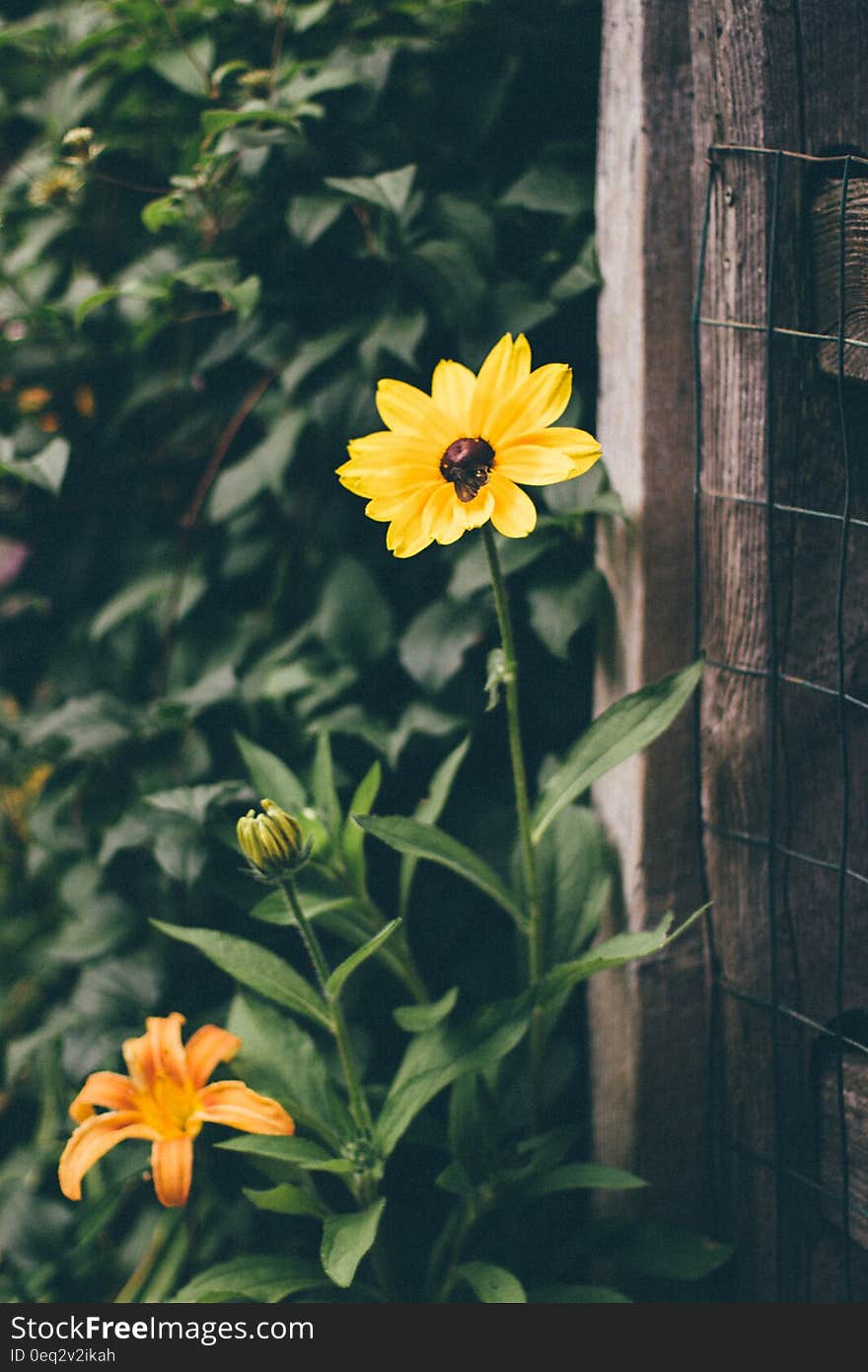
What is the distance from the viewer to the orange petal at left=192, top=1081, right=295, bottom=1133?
950 mm

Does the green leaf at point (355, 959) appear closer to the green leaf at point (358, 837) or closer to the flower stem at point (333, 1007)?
the flower stem at point (333, 1007)

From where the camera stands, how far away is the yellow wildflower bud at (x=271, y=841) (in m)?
0.88

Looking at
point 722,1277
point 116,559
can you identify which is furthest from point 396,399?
point 722,1277

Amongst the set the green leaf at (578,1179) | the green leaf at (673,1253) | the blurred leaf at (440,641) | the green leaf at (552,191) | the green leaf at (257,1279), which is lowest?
the green leaf at (673,1253)

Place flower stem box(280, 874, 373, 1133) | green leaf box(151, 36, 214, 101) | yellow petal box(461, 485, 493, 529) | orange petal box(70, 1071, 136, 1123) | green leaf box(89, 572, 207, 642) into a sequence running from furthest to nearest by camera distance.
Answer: green leaf box(89, 572, 207, 642) < green leaf box(151, 36, 214, 101) < orange petal box(70, 1071, 136, 1123) < flower stem box(280, 874, 373, 1133) < yellow petal box(461, 485, 493, 529)

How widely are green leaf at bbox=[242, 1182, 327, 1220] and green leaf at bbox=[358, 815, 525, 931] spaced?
0.32 m

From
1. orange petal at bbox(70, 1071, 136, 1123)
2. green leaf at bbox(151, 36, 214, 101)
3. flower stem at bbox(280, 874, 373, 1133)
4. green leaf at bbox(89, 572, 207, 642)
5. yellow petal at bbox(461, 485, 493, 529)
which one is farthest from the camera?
green leaf at bbox(89, 572, 207, 642)

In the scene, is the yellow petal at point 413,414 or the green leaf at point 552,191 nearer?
the yellow petal at point 413,414

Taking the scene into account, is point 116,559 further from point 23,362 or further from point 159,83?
point 159,83

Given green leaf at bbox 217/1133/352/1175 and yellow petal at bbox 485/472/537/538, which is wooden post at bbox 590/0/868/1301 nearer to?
yellow petal at bbox 485/472/537/538

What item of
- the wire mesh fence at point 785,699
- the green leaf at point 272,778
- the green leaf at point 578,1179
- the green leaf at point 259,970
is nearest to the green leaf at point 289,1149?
the green leaf at point 259,970

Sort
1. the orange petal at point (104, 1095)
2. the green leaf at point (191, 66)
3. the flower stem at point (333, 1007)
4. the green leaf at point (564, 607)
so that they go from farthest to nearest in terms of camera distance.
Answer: the green leaf at point (191, 66), the green leaf at point (564, 607), the orange petal at point (104, 1095), the flower stem at point (333, 1007)

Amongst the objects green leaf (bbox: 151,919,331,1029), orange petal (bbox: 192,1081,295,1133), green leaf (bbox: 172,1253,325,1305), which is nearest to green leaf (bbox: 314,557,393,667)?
green leaf (bbox: 151,919,331,1029)

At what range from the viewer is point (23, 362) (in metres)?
1.49
